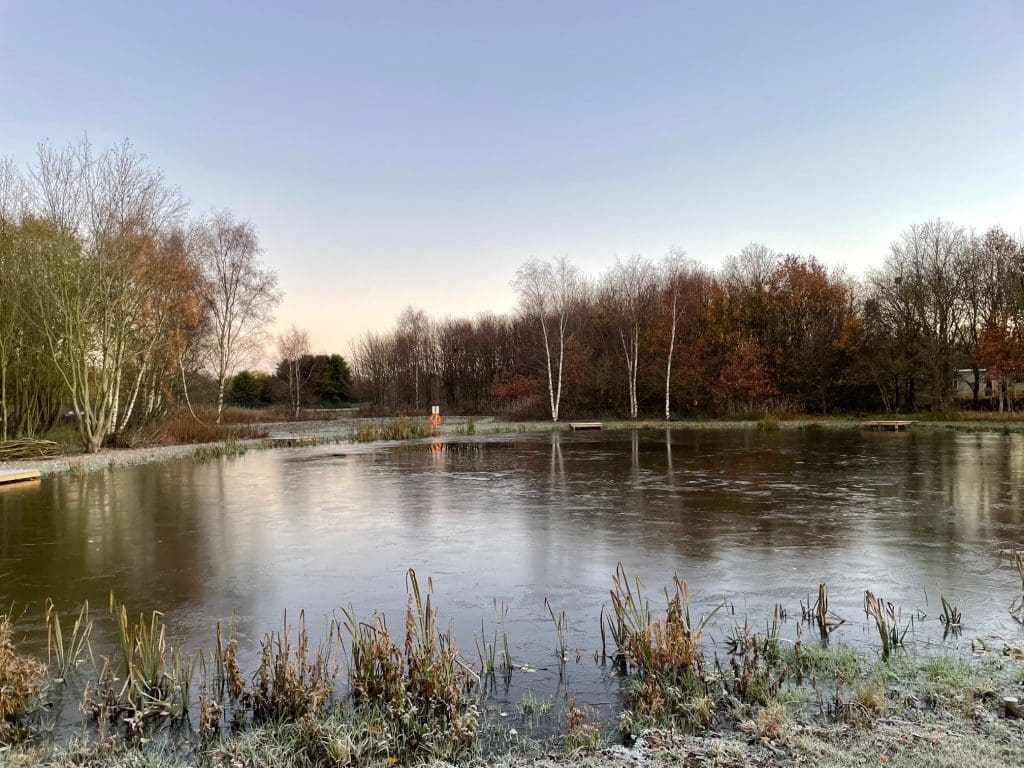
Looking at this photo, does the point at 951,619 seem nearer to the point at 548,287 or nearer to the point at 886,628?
the point at 886,628

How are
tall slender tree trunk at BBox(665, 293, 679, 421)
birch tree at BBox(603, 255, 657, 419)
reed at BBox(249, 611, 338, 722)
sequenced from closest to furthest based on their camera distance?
1. reed at BBox(249, 611, 338, 722)
2. tall slender tree trunk at BBox(665, 293, 679, 421)
3. birch tree at BBox(603, 255, 657, 419)

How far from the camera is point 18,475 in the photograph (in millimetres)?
14188

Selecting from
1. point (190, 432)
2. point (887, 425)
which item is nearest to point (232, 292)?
point (190, 432)

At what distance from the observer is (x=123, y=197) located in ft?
68.6

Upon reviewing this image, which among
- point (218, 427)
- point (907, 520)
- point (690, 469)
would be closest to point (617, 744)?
point (907, 520)

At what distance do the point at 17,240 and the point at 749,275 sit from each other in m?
35.5

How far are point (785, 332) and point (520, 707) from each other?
36654mm

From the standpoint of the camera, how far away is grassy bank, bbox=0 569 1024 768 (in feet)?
11.0

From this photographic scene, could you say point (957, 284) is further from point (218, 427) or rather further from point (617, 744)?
point (617, 744)

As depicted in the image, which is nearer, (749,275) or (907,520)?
(907,520)

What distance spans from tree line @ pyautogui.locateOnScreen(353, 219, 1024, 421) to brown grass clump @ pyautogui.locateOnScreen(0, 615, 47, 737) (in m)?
31.9

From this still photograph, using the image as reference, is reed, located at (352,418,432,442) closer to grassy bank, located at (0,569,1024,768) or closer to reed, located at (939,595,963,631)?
grassy bank, located at (0,569,1024,768)

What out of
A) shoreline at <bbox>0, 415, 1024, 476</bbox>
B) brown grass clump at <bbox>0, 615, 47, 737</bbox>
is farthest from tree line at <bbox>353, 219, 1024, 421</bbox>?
brown grass clump at <bbox>0, 615, 47, 737</bbox>

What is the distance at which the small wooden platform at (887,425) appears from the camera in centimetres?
2641
